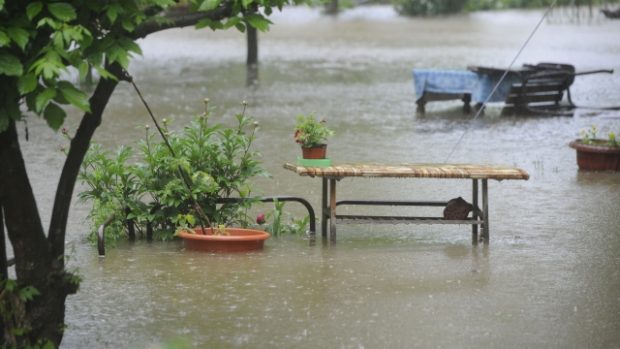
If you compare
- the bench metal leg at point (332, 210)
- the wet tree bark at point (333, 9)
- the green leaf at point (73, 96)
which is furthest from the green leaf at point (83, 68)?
the wet tree bark at point (333, 9)

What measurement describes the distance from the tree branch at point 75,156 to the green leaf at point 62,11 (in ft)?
3.14

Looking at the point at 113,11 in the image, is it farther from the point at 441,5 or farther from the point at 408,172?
the point at 441,5

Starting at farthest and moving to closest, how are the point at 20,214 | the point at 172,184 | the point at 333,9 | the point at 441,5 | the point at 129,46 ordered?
the point at 333,9, the point at 441,5, the point at 172,184, the point at 20,214, the point at 129,46

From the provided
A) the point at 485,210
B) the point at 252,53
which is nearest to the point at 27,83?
the point at 485,210

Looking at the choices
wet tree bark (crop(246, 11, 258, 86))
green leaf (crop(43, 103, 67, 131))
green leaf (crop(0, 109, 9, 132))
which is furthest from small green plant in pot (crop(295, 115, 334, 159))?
wet tree bark (crop(246, 11, 258, 86))

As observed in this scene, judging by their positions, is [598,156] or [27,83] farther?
[598,156]

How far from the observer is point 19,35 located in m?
5.66

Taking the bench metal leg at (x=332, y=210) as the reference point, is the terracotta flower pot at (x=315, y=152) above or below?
above

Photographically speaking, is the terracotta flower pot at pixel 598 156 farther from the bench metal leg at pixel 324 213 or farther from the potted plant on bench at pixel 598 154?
the bench metal leg at pixel 324 213

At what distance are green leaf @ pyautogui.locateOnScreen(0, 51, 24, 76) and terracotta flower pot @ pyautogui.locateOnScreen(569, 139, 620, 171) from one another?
32.4 feet

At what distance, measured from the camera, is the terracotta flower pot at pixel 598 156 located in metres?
14.4

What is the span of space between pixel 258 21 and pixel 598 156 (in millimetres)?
8924

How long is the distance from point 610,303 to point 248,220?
389 cm

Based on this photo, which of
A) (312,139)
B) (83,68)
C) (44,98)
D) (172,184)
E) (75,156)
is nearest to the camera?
(44,98)
